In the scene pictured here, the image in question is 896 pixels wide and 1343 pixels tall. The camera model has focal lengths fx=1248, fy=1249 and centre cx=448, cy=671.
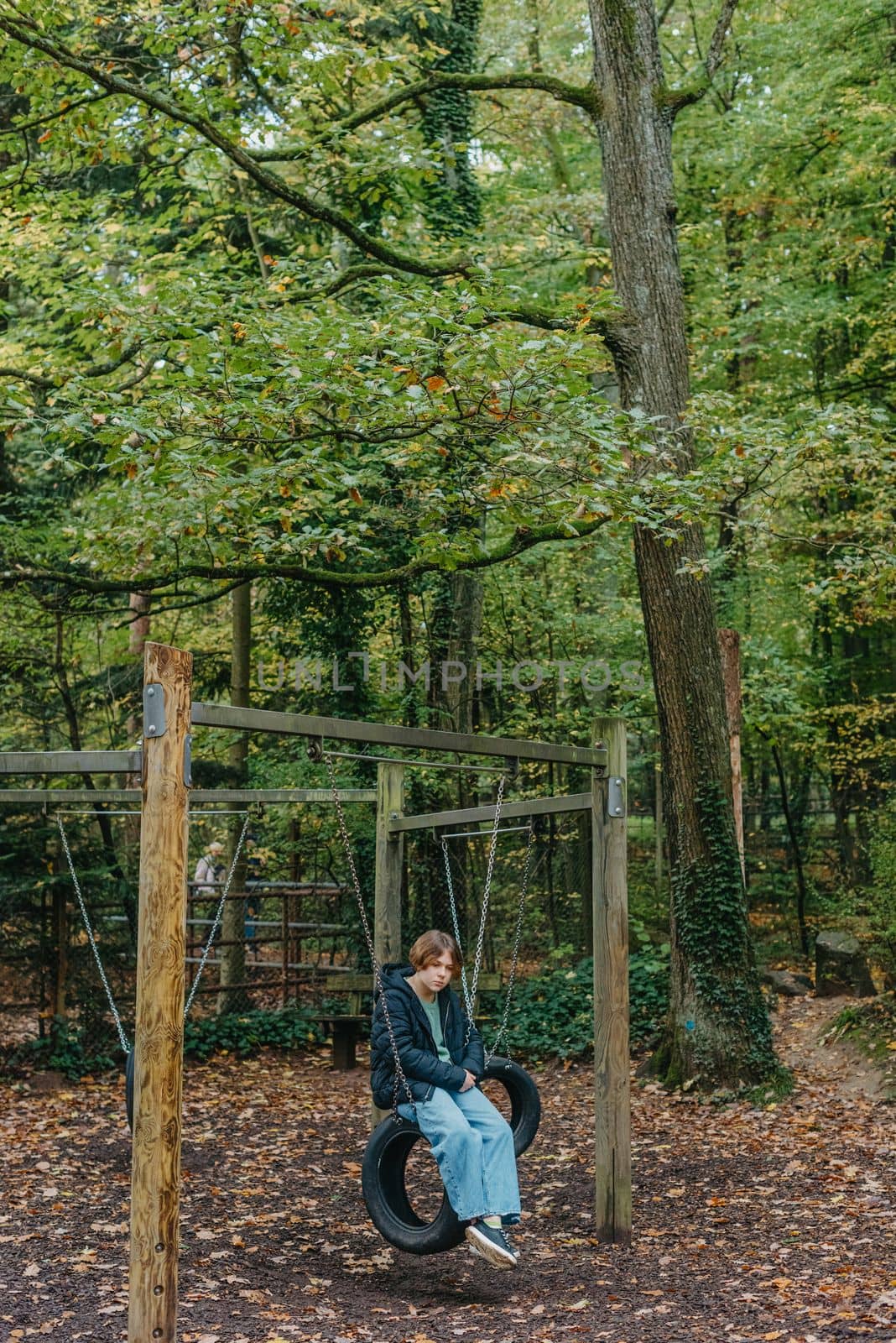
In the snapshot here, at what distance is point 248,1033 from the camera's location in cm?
1195

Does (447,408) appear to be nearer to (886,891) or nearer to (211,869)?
(886,891)

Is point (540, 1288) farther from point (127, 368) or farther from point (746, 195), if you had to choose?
point (746, 195)

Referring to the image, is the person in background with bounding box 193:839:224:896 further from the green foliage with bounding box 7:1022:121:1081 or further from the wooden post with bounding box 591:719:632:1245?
the wooden post with bounding box 591:719:632:1245

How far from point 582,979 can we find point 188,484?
6.50 meters

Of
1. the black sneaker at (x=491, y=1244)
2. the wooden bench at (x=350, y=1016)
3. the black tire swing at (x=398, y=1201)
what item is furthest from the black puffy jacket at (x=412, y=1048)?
the wooden bench at (x=350, y=1016)

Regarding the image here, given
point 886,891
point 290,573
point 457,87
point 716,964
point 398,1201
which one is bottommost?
point 398,1201

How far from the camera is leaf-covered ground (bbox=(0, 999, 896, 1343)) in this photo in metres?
4.62

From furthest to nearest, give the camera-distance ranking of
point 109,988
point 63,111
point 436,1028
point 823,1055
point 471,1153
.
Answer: point 823,1055 < point 63,111 < point 109,988 < point 436,1028 < point 471,1153

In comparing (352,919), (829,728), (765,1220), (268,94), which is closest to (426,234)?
(268,94)

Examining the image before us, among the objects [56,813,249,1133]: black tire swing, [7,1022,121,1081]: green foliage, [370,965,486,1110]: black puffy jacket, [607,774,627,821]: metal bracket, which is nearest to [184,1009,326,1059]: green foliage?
[7,1022,121,1081]: green foliage

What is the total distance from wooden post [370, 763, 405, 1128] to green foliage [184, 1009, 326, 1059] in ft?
14.7

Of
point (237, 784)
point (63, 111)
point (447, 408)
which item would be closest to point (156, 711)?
point (447, 408)

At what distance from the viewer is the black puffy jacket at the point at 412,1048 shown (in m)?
5.20

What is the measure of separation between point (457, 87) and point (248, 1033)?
854 centimetres
